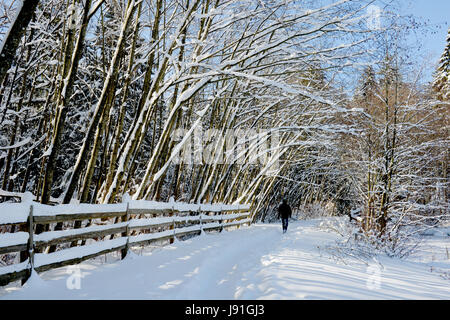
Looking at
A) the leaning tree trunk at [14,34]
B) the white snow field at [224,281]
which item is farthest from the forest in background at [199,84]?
the white snow field at [224,281]

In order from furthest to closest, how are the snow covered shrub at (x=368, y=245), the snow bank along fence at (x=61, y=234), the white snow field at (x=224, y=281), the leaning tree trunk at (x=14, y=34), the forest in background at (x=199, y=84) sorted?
the snow covered shrub at (x=368, y=245) < the forest in background at (x=199, y=84) < the white snow field at (x=224, y=281) < the snow bank along fence at (x=61, y=234) < the leaning tree trunk at (x=14, y=34)

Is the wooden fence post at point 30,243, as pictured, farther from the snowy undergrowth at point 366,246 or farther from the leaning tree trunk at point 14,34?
the snowy undergrowth at point 366,246

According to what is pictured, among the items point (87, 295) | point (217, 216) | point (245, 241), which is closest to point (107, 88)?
point (87, 295)

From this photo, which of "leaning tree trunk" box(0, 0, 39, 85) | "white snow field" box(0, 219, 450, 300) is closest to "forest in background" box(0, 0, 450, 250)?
"leaning tree trunk" box(0, 0, 39, 85)

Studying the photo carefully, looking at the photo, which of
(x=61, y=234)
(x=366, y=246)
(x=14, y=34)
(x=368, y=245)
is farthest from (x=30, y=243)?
(x=368, y=245)

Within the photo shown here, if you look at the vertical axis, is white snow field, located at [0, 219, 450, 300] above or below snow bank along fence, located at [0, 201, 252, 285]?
below

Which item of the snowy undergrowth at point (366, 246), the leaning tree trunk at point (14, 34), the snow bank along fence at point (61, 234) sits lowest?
the snowy undergrowth at point (366, 246)

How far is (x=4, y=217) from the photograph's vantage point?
3725mm

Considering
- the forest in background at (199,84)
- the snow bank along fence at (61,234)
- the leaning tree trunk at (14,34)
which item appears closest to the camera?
the leaning tree trunk at (14,34)

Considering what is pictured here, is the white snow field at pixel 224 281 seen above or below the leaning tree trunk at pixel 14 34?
below

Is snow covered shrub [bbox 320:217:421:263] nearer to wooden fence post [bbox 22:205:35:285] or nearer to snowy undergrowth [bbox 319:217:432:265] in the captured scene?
snowy undergrowth [bbox 319:217:432:265]

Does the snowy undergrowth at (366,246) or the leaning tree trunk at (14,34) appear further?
the snowy undergrowth at (366,246)

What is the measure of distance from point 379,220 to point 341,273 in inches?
237
